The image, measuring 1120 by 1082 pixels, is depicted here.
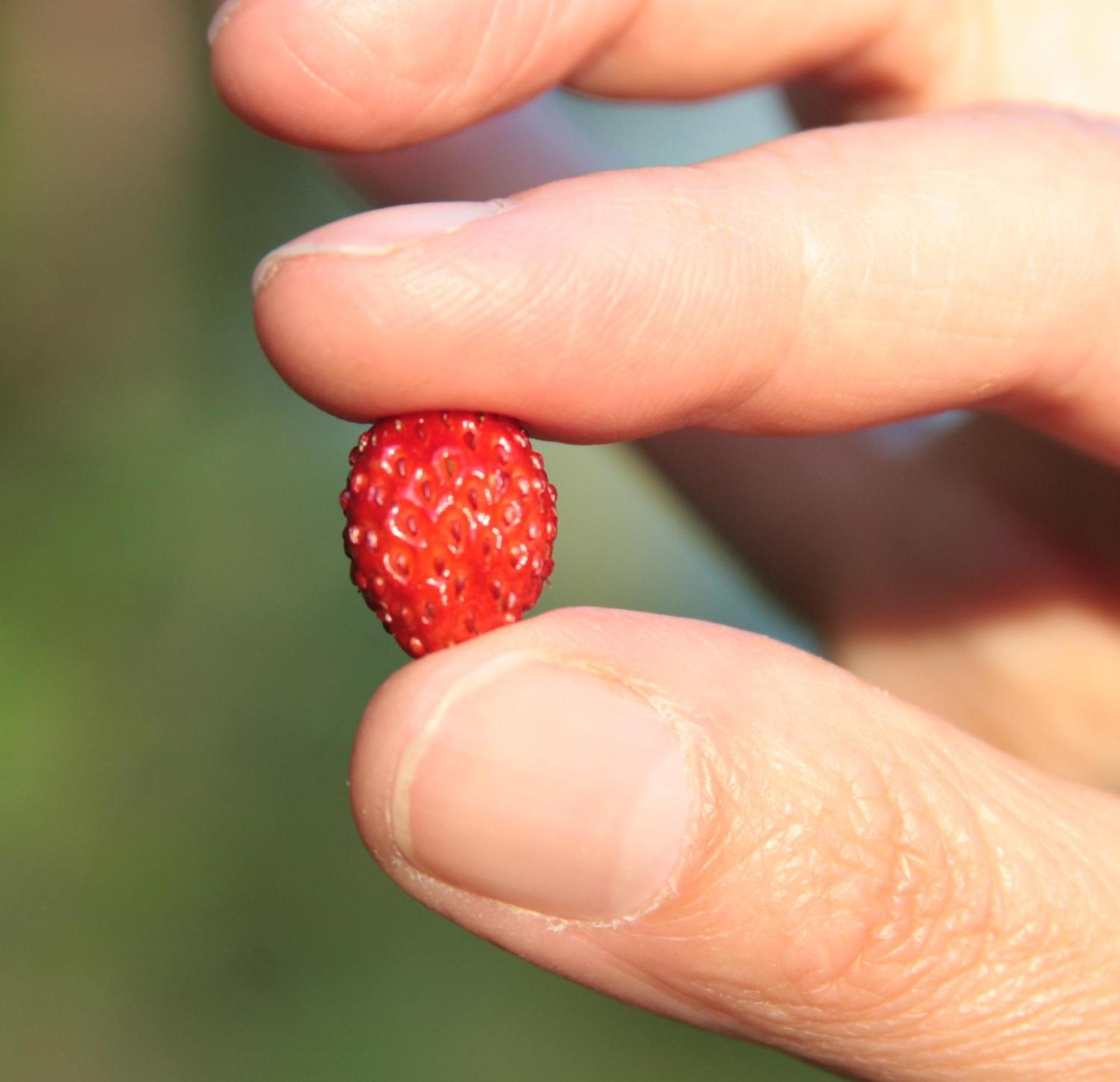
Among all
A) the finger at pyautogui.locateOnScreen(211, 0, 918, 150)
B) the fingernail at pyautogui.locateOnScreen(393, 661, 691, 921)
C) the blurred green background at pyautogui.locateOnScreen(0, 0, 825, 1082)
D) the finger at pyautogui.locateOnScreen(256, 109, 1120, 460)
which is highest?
the finger at pyautogui.locateOnScreen(211, 0, 918, 150)

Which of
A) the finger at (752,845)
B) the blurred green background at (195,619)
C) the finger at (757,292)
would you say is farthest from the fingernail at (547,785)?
the blurred green background at (195,619)

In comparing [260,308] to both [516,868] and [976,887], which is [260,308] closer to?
[516,868]

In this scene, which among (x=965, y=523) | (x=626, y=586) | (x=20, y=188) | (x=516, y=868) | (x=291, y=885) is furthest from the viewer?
(x=20, y=188)

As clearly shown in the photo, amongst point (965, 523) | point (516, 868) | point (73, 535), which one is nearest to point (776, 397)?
point (516, 868)

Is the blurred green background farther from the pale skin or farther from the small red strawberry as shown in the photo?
the small red strawberry

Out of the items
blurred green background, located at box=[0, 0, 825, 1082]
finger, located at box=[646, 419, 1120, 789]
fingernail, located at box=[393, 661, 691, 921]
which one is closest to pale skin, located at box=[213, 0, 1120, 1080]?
fingernail, located at box=[393, 661, 691, 921]
